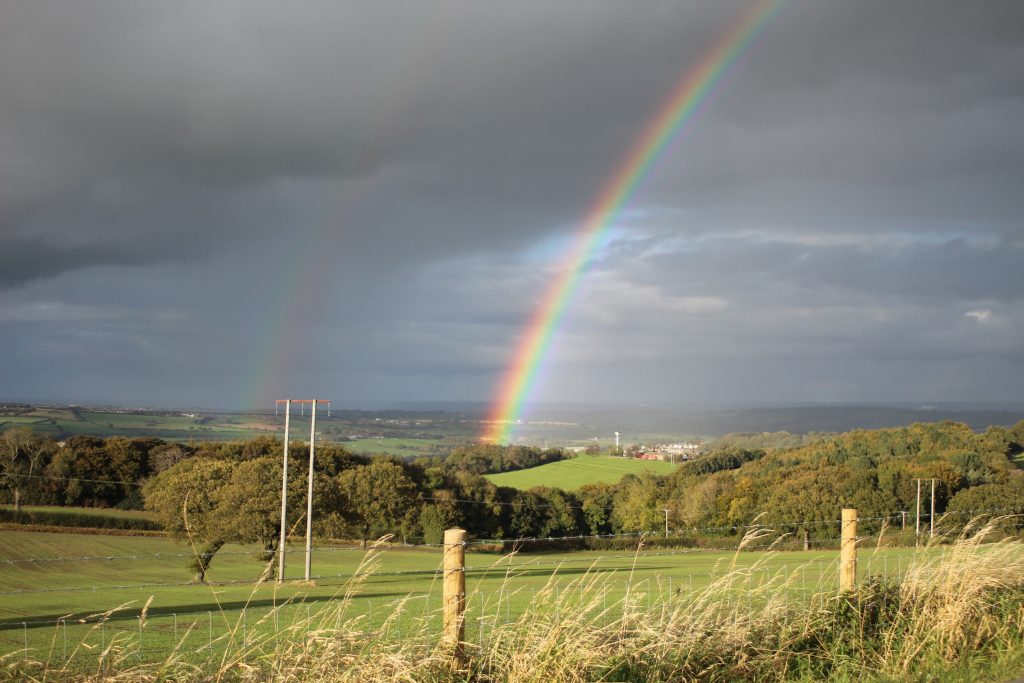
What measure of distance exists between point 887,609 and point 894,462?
6190cm

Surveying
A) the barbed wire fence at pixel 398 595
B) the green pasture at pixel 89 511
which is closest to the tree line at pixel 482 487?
the green pasture at pixel 89 511

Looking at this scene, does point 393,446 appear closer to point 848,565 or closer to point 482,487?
point 482,487

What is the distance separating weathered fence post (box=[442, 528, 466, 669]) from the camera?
19.6 feet

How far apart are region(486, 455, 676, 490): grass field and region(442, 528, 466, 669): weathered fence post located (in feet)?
280

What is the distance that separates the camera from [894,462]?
214 ft

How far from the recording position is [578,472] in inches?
3994

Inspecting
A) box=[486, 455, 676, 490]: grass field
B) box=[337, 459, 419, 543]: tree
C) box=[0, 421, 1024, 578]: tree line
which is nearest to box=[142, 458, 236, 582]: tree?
box=[0, 421, 1024, 578]: tree line

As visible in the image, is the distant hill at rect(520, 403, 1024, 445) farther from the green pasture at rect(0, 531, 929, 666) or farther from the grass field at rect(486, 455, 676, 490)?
the green pasture at rect(0, 531, 929, 666)

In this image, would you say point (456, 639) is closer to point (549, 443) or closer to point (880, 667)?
point (880, 667)

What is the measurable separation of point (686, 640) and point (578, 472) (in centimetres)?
9569

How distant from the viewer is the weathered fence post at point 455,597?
5969 millimetres

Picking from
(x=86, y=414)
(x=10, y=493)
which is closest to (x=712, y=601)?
(x=10, y=493)

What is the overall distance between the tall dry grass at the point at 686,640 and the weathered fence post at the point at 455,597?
90 mm

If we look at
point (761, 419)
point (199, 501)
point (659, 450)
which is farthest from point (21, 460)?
point (761, 419)
